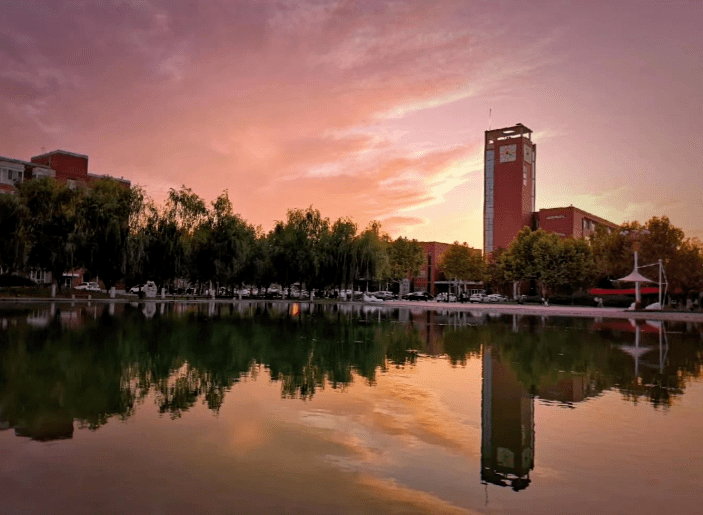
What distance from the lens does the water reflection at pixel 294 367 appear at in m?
9.45

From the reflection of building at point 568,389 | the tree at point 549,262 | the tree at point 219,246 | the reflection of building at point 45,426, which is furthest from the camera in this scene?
the tree at point 549,262

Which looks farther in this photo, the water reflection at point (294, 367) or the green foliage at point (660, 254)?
the green foliage at point (660, 254)

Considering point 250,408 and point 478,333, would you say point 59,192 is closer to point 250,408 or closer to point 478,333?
point 478,333

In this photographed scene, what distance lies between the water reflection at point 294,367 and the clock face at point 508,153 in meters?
96.8

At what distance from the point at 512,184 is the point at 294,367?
10937 centimetres

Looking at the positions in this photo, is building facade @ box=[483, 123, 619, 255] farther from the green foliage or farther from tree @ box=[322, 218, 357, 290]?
tree @ box=[322, 218, 357, 290]

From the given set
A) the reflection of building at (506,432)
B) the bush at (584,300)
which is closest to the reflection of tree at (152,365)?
the reflection of building at (506,432)

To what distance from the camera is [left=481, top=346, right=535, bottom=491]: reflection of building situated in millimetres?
7029

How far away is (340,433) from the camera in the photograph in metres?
8.58

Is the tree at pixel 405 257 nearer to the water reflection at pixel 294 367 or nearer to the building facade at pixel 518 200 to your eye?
the building facade at pixel 518 200

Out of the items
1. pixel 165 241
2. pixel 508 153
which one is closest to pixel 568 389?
pixel 165 241

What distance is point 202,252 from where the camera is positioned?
203 feet

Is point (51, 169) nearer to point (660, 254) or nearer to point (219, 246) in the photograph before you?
point (219, 246)

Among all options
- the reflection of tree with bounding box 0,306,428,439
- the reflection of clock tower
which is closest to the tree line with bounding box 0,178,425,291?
the reflection of tree with bounding box 0,306,428,439
